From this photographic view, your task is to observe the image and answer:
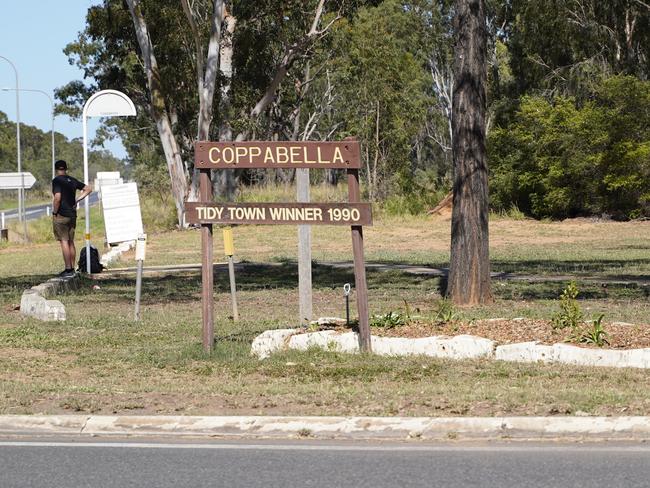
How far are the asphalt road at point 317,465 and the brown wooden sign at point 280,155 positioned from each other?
3.53 metres

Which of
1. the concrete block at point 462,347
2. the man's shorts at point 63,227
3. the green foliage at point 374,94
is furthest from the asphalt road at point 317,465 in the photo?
the green foliage at point 374,94

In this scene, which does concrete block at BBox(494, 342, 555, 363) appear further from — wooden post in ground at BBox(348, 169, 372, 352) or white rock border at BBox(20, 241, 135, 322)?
white rock border at BBox(20, 241, 135, 322)

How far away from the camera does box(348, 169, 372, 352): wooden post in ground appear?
416 inches

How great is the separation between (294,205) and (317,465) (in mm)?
4006

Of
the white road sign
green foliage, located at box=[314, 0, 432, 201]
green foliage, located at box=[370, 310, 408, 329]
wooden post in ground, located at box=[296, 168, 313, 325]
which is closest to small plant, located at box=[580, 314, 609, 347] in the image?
green foliage, located at box=[370, 310, 408, 329]

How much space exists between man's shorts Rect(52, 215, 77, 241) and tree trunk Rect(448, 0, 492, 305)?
23.9ft

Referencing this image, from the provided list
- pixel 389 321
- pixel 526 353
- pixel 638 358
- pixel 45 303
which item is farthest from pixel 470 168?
pixel 638 358

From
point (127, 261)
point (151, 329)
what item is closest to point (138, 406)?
point (151, 329)

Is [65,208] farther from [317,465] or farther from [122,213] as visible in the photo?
[317,465]

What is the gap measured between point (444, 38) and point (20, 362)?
5611 cm

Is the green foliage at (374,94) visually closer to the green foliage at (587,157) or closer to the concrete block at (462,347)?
the green foliage at (587,157)

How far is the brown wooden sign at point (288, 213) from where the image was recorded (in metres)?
10.6

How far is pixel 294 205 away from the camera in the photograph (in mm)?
10727

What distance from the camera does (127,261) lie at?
84.9ft
